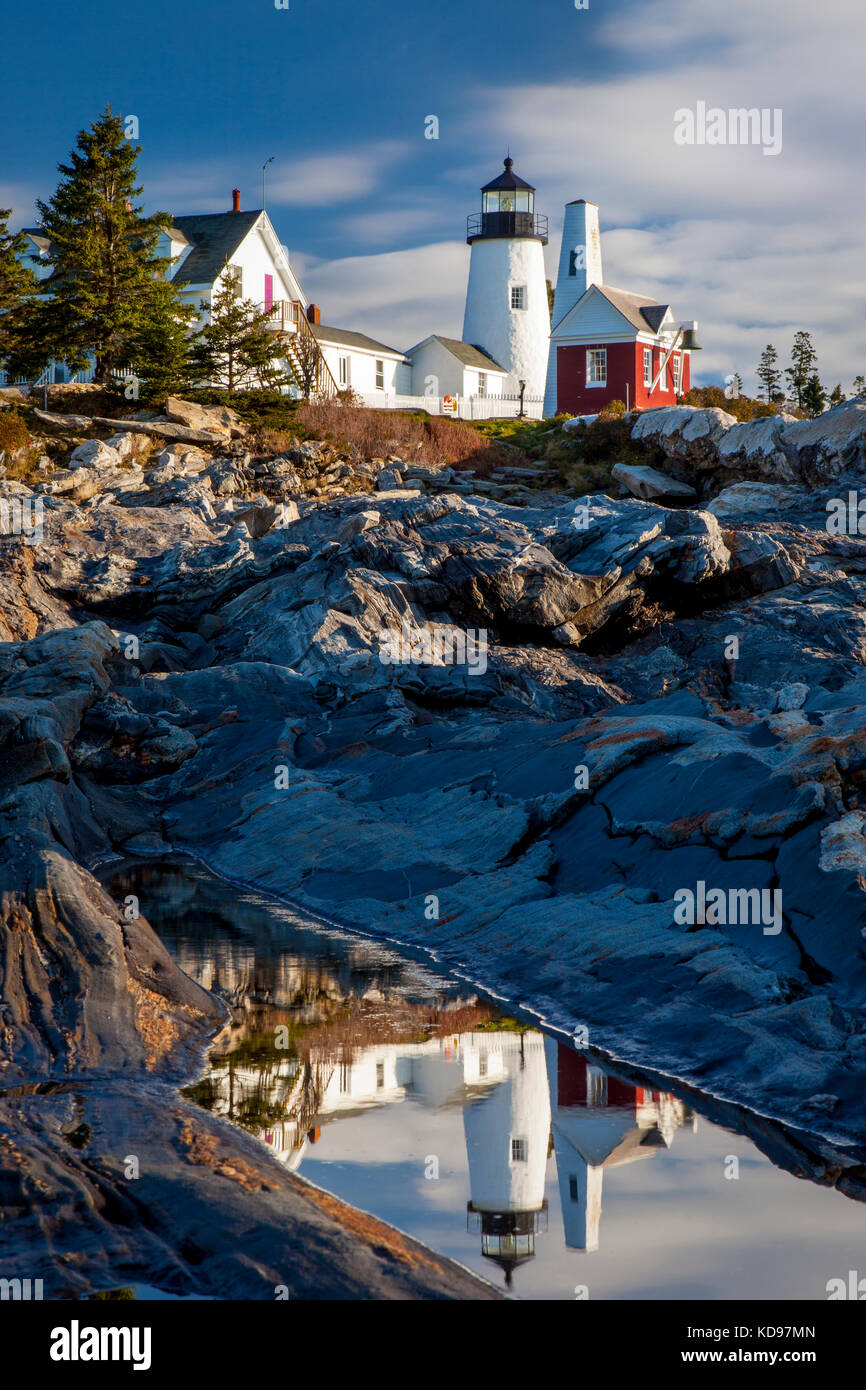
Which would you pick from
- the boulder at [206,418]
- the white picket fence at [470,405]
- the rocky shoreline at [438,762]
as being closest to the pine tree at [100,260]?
the boulder at [206,418]

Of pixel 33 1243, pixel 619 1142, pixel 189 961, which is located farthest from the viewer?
pixel 189 961

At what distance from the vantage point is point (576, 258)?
2542 inches

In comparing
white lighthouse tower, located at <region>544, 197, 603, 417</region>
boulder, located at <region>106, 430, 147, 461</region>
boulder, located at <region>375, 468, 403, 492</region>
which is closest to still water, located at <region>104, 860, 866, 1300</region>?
boulder, located at <region>106, 430, 147, 461</region>

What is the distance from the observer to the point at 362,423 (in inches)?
1656

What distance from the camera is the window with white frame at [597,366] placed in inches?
2362

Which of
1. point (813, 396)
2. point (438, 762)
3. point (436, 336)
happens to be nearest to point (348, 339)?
point (436, 336)

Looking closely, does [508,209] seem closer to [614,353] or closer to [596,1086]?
[614,353]

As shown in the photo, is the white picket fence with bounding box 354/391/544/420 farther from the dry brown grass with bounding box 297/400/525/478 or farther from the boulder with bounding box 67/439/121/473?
the boulder with bounding box 67/439/121/473

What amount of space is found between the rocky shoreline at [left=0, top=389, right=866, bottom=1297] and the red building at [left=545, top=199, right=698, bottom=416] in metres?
24.6

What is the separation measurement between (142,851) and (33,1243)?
1083 cm

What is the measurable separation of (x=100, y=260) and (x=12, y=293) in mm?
3060
